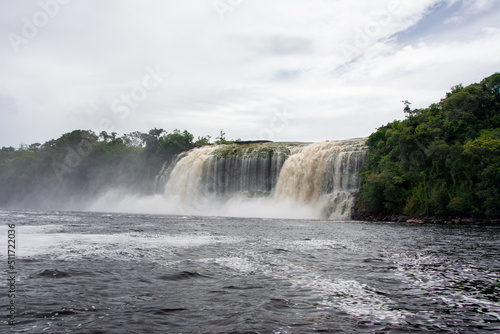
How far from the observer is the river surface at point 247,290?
5.48m

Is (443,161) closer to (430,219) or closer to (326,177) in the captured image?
(430,219)

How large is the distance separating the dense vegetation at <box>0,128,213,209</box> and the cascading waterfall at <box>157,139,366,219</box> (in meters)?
11.3

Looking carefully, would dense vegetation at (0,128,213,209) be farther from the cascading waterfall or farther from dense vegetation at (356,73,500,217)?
dense vegetation at (356,73,500,217)

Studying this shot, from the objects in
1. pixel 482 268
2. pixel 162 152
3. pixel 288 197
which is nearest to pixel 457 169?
pixel 288 197

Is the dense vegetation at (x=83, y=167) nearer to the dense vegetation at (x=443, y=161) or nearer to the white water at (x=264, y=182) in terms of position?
the white water at (x=264, y=182)

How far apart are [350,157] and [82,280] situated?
1419 inches

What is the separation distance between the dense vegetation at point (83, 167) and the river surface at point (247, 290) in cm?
5500

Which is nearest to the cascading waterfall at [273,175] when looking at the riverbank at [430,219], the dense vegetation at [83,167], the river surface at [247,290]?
the riverbank at [430,219]

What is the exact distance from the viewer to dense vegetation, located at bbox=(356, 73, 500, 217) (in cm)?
2997

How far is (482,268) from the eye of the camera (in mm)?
10117

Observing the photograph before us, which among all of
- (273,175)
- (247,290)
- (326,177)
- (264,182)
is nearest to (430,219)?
(326,177)

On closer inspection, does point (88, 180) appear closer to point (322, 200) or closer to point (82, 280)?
point (322, 200)

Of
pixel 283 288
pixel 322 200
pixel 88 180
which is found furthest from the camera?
pixel 88 180

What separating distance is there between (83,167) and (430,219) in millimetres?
75814
